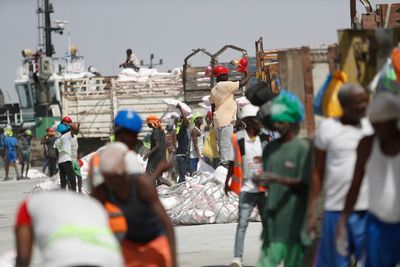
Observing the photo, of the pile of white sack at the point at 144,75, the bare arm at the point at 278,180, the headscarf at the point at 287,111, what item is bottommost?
the bare arm at the point at 278,180

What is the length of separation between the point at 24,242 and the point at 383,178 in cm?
222

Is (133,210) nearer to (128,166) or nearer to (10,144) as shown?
(128,166)

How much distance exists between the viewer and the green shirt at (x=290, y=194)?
7.28 meters

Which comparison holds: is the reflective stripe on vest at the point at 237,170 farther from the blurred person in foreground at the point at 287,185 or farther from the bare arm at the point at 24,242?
the bare arm at the point at 24,242

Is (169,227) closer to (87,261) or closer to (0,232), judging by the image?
(87,261)

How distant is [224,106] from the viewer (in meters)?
16.5

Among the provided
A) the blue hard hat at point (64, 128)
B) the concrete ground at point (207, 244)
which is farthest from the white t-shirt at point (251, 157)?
the blue hard hat at point (64, 128)

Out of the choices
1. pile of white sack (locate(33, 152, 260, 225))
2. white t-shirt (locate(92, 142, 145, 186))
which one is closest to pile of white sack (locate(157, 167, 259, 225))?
pile of white sack (locate(33, 152, 260, 225))

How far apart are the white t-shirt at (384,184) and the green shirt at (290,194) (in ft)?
3.06

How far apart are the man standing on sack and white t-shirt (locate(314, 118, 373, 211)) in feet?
30.4

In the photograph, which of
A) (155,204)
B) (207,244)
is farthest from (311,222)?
(207,244)

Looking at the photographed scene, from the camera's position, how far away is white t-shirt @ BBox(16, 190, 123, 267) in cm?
518

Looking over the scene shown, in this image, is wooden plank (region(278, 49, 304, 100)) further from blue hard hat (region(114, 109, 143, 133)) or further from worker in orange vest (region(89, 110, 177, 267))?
worker in orange vest (region(89, 110, 177, 267))

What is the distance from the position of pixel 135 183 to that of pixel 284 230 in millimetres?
1353
